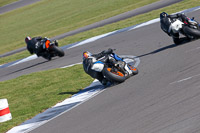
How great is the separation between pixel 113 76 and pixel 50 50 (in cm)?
993

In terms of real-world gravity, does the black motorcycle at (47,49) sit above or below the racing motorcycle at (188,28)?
below

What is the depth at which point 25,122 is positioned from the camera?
10094 mm

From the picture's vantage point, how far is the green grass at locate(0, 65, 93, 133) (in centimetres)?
1133

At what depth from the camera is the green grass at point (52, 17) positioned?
1308 inches

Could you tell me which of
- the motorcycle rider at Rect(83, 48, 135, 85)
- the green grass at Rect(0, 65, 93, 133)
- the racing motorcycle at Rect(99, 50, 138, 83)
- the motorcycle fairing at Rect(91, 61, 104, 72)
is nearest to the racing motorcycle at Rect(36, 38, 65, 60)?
the green grass at Rect(0, 65, 93, 133)

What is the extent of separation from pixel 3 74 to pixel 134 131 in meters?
15.2

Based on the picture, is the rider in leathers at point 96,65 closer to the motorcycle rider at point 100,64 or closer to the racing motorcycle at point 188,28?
the motorcycle rider at point 100,64

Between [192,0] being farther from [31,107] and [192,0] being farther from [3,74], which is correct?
[31,107]

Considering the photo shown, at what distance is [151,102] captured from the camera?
322 inches

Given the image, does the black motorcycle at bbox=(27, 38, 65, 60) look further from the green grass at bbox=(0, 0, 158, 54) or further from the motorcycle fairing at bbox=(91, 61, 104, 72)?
the green grass at bbox=(0, 0, 158, 54)

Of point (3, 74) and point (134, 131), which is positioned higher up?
point (134, 131)

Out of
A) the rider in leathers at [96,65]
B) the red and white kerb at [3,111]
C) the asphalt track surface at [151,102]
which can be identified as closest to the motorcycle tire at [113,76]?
the asphalt track surface at [151,102]

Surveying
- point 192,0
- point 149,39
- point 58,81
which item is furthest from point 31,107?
point 192,0

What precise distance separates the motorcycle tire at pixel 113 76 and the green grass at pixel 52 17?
2049cm
